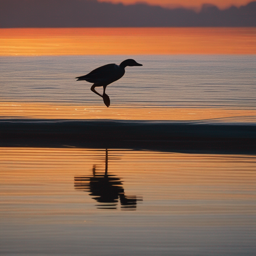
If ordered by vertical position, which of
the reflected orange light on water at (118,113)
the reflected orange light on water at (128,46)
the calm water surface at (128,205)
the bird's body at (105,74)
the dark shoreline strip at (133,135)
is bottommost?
the calm water surface at (128,205)

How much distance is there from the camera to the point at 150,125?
61.4 ft

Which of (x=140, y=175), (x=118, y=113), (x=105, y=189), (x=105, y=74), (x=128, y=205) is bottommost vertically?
(x=128, y=205)

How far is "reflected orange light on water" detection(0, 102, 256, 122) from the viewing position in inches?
833

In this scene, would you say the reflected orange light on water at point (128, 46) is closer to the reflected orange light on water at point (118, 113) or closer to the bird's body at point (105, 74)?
the reflected orange light on water at point (118, 113)

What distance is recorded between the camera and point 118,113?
22.3 m

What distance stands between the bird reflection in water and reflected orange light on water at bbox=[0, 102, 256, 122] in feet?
29.6

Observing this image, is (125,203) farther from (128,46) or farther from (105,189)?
(128,46)

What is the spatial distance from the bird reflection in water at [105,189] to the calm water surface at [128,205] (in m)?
0.01

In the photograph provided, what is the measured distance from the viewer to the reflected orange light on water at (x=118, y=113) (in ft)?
69.4

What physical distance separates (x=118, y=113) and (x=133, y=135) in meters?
5.49

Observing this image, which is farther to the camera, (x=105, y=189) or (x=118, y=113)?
(x=118, y=113)

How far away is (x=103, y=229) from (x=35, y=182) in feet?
9.39

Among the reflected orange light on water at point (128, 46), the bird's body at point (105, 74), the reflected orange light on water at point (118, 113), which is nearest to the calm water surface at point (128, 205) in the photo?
the bird's body at point (105, 74)

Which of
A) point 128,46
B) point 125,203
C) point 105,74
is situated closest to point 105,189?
point 125,203
